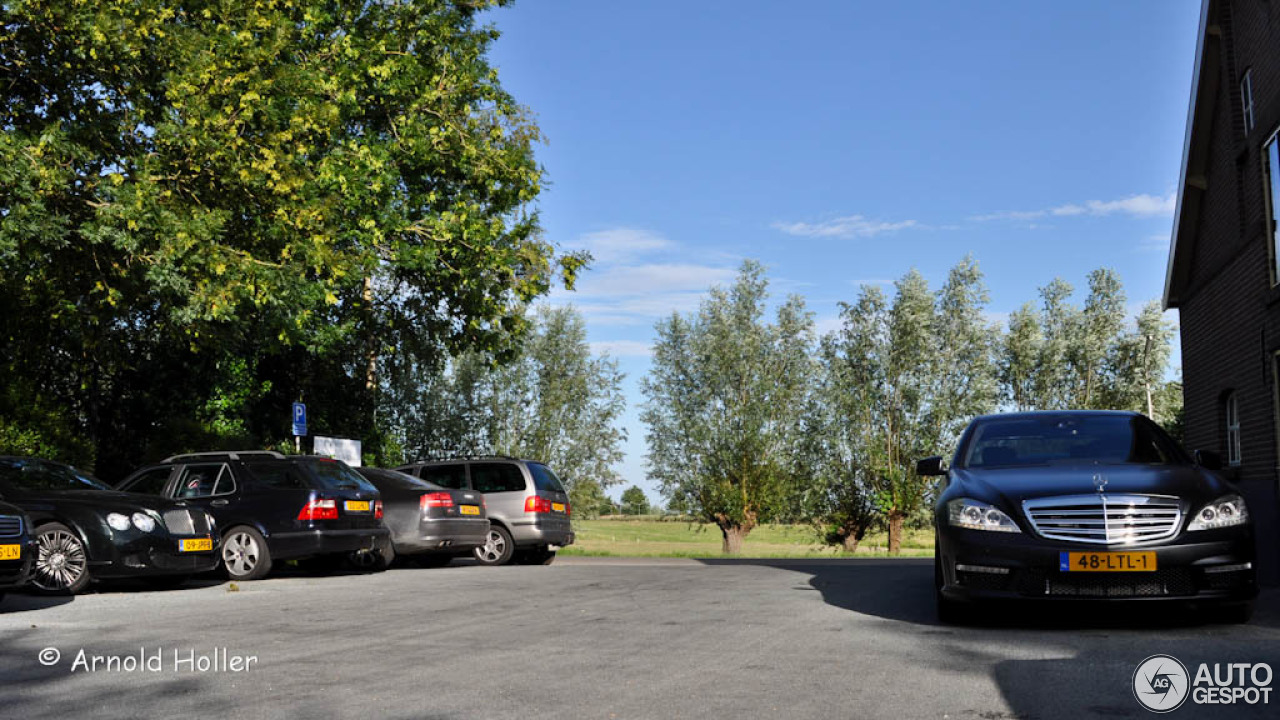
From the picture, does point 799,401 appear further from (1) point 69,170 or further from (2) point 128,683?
(2) point 128,683

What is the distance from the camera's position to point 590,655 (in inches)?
301

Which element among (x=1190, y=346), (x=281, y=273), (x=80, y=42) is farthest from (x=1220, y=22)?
(x=80, y=42)

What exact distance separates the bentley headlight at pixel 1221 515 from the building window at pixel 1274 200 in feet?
27.7

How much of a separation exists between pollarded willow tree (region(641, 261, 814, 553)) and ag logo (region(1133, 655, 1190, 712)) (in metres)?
41.0

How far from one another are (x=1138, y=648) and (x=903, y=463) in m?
42.9

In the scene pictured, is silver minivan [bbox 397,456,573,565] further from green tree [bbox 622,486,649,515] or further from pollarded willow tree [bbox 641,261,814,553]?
green tree [bbox 622,486,649,515]

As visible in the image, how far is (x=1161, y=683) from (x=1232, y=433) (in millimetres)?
14661

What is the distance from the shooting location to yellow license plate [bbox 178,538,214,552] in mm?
13227

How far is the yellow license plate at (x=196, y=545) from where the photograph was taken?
1323cm

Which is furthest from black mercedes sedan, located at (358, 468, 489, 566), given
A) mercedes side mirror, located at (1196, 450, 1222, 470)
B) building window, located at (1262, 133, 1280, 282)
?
building window, located at (1262, 133, 1280, 282)

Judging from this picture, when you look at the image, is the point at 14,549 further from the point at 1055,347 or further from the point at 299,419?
the point at 1055,347

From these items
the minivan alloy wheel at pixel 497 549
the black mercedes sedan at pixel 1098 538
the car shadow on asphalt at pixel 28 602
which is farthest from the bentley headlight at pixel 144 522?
the black mercedes sedan at pixel 1098 538

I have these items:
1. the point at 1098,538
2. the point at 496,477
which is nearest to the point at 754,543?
the point at 496,477

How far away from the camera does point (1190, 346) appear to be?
2170cm
